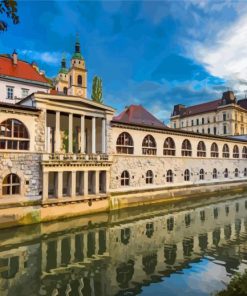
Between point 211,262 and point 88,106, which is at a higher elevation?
point 88,106

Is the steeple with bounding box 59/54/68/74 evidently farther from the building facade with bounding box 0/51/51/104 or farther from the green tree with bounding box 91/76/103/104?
the building facade with bounding box 0/51/51/104

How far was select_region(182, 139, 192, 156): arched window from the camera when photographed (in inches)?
1507

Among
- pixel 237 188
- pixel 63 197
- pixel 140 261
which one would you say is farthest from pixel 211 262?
pixel 237 188

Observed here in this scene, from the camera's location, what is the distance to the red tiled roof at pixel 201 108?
86.6m

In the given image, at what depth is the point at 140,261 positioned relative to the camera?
15.3 m

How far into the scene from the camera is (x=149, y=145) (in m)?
33.3

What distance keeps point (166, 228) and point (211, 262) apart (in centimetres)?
739

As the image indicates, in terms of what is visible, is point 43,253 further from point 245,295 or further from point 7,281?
point 245,295

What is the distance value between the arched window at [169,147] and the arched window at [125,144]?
6017 millimetres

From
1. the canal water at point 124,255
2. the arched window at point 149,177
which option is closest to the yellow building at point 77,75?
the arched window at point 149,177

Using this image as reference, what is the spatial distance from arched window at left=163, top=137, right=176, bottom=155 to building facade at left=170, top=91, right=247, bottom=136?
4970 cm

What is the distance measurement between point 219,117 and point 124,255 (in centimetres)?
7490

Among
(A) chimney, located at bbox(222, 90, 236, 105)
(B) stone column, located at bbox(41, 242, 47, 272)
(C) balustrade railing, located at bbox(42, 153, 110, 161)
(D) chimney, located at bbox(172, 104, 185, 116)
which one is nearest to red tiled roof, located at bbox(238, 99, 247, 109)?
(A) chimney, located at bbox(222, 90, 236, 105)

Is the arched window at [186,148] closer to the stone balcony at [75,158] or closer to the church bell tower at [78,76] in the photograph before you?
the stone balcony at [75,158]
